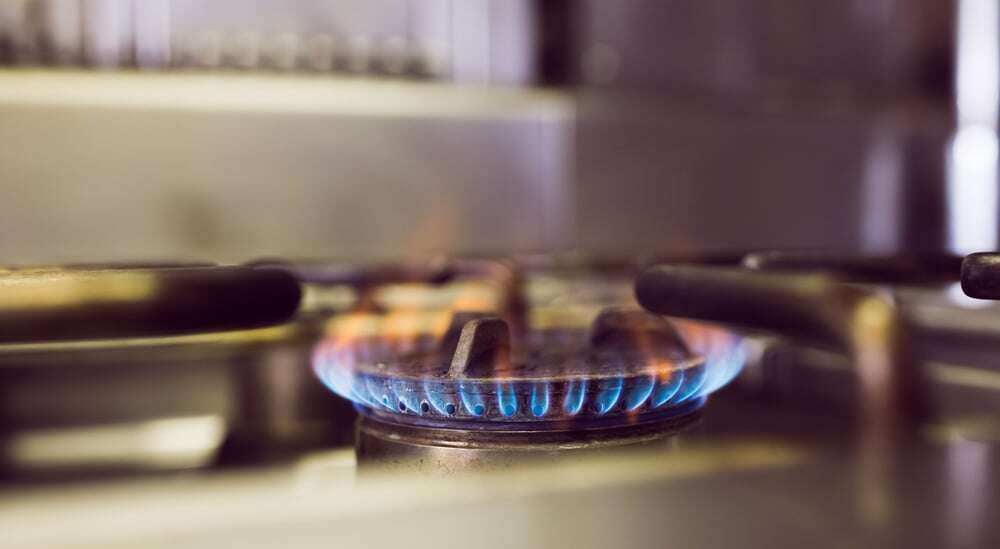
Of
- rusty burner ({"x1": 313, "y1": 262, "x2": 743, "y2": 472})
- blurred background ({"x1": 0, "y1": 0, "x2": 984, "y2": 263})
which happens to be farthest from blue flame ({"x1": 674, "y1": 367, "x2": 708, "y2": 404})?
blurred background ({"x1": 0, "y1": 0, "x2": 984, "y2": 263})

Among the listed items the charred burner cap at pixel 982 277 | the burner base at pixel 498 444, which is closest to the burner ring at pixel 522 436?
the burner base at pixel 498 444

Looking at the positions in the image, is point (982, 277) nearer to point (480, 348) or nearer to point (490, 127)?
point (480, 348)

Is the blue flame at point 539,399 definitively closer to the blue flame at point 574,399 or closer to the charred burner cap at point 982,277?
the blue flame at point 574,399

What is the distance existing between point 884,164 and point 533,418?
1.71m

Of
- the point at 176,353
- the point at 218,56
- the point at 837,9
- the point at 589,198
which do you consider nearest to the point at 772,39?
the point at 837,9

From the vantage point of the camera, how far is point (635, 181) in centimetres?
174

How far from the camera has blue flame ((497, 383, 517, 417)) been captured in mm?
451

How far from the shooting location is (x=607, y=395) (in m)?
0.46

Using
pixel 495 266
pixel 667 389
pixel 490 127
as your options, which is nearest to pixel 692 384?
pixel 667 389

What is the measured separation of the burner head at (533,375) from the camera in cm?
45

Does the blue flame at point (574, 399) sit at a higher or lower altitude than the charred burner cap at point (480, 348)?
lower

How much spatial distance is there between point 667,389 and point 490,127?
1.24 m

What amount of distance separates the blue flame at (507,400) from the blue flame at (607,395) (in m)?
0.04

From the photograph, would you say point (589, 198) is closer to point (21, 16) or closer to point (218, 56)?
point (218, 56)
